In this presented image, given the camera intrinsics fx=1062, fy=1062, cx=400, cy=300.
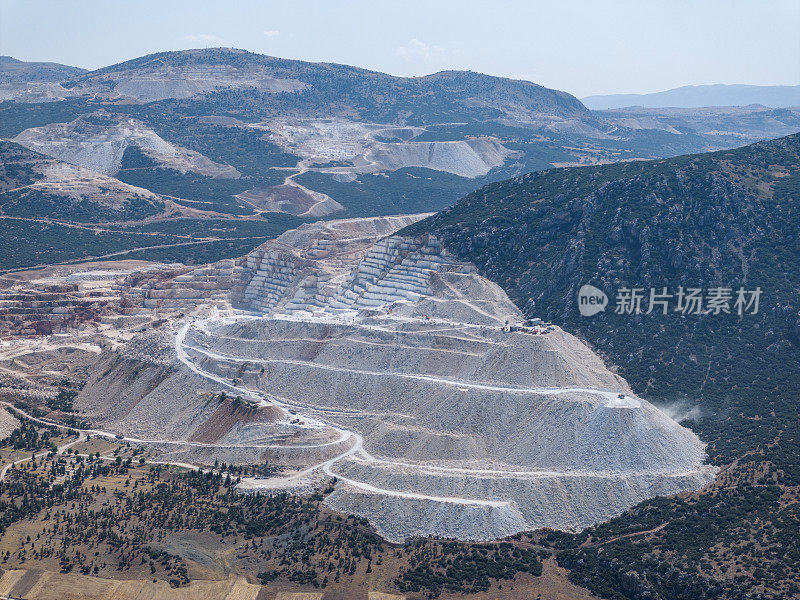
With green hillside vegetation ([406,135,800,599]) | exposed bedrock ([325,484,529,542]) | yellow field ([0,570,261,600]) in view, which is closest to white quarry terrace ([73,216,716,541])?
exposed bedrock ([325,484,529,542])

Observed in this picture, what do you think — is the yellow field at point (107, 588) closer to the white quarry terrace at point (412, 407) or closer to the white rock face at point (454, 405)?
the white quarry terrace at point (412, 407)

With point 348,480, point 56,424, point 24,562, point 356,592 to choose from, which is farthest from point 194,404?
point 356,592

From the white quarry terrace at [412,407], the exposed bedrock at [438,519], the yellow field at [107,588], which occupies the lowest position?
the yellow field at [107,588]

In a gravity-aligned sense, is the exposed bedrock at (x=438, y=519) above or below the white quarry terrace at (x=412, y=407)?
below

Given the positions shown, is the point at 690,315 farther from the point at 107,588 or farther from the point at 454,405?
the point at 107,588

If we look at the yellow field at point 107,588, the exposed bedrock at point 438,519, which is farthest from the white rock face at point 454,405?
the yellow field at point 107,588

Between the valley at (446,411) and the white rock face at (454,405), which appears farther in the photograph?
the white rock face at (454,405)

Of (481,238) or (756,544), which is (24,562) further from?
(481,238)

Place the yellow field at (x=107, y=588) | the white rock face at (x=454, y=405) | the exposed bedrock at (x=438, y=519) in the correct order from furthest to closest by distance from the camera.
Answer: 1. the white rock face at (x=454, y=405)
2. the exposed bedrock at (x=438, y=519)
3. the yellow field at (x=107, y=588)
